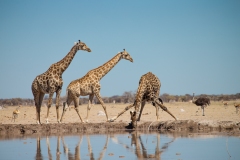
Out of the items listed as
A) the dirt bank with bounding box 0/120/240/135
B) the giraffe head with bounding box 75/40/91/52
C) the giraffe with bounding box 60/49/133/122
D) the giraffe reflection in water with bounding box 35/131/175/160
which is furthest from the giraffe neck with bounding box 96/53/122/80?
the giraffe reflection in water with bounding box 35/131/175/160

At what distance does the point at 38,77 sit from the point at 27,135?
3.30 m

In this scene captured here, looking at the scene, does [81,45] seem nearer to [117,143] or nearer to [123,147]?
[117,143]

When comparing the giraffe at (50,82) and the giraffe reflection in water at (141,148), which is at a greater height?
the giraffe at (50,82)

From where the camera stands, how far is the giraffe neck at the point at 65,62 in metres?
20.2

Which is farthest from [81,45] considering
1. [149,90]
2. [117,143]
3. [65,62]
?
[117,143]

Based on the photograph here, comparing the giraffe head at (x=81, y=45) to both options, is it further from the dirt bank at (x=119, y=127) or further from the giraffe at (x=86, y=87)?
the dirt bank at (x=119, y=127)

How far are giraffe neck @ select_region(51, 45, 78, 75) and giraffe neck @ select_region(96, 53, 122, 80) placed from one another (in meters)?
1.36

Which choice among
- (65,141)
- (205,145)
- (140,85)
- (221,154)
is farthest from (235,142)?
(140,85)

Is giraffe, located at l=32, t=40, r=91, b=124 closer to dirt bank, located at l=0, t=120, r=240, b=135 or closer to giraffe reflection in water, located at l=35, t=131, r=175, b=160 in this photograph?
dirt bank, located at l=0, t=120, r=240, b=135

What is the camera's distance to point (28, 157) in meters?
11.4

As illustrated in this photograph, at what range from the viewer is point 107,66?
21.6m

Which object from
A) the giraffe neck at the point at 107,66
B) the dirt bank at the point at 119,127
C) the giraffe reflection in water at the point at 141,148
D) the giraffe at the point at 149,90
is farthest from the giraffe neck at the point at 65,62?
the giraffe reflection in water at the point at 141,148

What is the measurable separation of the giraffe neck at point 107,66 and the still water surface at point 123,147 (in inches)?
214

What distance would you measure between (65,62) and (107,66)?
213 cm
